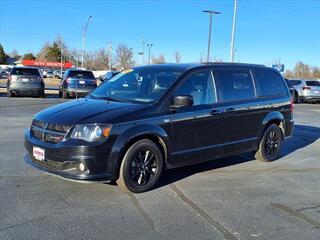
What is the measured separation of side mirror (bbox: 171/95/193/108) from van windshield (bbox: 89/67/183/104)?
0.77 feet

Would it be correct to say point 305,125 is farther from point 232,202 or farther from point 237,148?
point 232,202

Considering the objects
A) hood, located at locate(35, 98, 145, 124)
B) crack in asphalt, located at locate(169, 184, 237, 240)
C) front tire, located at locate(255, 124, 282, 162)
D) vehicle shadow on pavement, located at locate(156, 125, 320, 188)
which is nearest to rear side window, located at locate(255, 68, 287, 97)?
front tire, located at locate(255, 124, 282, 162)

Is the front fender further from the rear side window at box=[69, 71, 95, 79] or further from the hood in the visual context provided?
the rear side window at box=[69, 71, 95, 79]

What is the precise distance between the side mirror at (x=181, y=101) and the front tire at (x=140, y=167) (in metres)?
0.65

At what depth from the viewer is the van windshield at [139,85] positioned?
649 centimetres

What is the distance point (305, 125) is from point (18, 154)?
10025 millimetres

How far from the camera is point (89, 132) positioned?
221 inches

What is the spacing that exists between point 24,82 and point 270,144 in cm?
1672

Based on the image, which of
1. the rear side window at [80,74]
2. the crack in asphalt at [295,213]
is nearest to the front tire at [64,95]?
the rear side window at [80,74]

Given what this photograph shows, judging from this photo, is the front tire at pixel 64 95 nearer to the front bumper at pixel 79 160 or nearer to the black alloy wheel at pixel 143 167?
the black alloy wheel at pixel 143 167

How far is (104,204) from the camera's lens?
5.50 meters

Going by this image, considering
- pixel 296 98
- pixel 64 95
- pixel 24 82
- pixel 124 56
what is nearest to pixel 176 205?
pixel 24 82

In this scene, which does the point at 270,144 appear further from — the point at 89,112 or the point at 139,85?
the point at 89,112

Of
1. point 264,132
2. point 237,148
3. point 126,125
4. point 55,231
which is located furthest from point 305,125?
point 55,231
